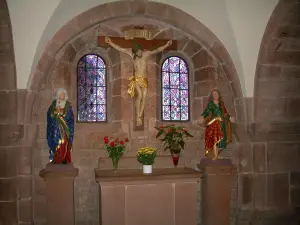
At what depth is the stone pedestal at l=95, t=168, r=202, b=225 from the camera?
22.1ft

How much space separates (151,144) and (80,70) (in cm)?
208

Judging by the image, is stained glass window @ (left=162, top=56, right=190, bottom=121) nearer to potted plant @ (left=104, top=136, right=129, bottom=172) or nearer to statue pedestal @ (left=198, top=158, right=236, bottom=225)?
statue pedestal @ (left=198, top=158, right=236, bottom=225)

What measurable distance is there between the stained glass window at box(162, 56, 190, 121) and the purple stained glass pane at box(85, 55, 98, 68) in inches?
56.5

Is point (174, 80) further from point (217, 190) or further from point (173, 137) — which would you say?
point (217, 190)

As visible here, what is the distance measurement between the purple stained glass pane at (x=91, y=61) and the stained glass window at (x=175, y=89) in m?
1.43

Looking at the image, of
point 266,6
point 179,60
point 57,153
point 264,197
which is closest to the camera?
point 57,153

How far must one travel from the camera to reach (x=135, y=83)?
7.83m

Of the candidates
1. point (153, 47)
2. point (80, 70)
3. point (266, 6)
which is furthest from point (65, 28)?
point (266, 6)

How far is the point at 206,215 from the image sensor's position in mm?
7523

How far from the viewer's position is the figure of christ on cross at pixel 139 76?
7.77 meters

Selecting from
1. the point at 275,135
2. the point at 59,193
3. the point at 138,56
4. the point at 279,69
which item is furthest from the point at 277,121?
the point at 59,193

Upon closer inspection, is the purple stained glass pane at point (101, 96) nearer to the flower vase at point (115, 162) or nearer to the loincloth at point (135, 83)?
the loincloth at point (135, 83)

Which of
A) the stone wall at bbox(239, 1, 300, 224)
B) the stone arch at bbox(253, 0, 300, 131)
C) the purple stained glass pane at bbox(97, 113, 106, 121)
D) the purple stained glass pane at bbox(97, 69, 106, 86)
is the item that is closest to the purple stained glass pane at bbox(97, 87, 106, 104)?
the purple stained glass pane at bbox(97, 69, 106, 86)

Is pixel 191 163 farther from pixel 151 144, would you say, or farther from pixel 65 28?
pixel 65 28
